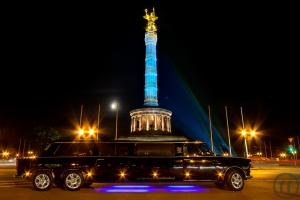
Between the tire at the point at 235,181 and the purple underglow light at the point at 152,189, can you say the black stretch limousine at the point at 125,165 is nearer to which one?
the tire at the point at 235,181

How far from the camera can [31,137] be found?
58062 mm

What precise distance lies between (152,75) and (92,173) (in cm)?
5444

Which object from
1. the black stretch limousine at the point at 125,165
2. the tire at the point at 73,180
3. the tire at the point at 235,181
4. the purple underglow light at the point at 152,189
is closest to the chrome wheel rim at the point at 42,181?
the black stretch limousine at the point at 125,165

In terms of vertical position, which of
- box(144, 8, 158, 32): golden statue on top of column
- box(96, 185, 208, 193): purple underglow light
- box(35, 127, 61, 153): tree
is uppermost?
box(144, 8, 158, 32): golden statue on top of column

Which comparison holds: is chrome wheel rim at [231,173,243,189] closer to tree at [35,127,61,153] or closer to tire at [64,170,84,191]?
tire at [64,170,84,191]

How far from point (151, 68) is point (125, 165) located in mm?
55334

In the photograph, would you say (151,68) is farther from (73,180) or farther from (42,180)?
(42,180)

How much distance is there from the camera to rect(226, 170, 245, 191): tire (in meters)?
11.1

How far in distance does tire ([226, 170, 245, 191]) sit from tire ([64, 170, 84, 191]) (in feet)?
21.0

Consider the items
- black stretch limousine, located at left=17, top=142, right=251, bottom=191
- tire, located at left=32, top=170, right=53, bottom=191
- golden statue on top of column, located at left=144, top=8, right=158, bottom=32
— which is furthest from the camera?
golden statue on top of column, located at left=144, top=8, right=158, bottom=32

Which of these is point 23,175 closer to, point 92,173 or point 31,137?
point 92,173

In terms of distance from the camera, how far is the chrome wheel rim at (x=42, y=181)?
11109 mm

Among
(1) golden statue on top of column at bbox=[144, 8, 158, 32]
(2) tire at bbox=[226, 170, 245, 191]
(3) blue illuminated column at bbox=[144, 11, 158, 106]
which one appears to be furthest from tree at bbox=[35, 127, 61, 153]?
(2) tire at bbox=[226, 170, 245, 191]

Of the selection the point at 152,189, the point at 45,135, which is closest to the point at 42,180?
the point at 152,189
